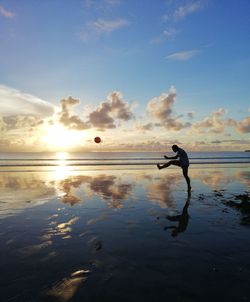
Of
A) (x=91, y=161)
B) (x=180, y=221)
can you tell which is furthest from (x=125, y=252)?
(x=91, y=161)

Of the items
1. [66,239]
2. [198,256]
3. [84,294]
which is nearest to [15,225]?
[66,239]

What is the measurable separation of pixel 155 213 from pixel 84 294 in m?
5.79

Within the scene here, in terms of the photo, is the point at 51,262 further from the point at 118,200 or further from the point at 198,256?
the point at 118,200

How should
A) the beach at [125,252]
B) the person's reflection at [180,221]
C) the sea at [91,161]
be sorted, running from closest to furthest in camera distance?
the beach at [125,252] → the person's reflection at [180,221] → the sea at [91,161]

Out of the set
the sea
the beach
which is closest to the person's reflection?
the beach

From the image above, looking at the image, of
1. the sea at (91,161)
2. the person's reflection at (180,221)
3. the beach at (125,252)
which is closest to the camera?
the beach at (125,252)

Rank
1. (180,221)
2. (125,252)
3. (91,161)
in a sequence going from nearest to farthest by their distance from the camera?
1. (125,252)
2. (180,221)
3. (91,161)

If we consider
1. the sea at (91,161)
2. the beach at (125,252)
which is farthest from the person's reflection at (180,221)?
the sea at (91,161)

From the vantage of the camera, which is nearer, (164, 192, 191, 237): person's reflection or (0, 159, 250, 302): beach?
→ (0, 159, 250, 302): beach

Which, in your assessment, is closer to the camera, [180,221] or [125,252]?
[125,252]

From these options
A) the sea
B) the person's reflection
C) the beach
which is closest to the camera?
the beach

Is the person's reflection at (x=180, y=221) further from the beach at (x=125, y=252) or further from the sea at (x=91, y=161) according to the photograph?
the sea at (x=91, y=161)

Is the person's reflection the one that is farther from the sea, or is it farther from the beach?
the sea

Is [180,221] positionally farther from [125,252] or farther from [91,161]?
[91,161]
